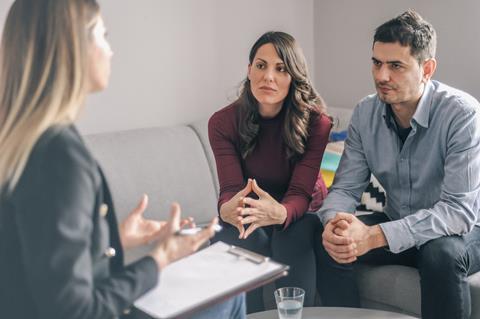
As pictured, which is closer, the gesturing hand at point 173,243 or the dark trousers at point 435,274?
the gesturing hand at point 173,243

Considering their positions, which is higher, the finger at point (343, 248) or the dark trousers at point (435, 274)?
the finger at point (343, 248)

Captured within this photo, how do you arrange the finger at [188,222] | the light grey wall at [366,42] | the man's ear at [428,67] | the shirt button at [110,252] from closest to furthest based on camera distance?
the shirt button at [110,252] < the finger at [188,222] < the man's ear at [428,67] < the light grey wall at [366,42]

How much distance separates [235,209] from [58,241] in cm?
101

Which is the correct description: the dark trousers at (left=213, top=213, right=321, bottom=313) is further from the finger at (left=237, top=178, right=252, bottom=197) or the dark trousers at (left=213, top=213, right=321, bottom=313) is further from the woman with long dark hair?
the finger at (left=237, top=178, right=252, bottom=197)

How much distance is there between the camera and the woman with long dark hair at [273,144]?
204cm

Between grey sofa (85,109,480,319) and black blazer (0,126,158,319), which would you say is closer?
black blazer (0,126,158,319)

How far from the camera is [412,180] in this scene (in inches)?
82.9

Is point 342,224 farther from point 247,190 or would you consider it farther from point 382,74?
point 382,74

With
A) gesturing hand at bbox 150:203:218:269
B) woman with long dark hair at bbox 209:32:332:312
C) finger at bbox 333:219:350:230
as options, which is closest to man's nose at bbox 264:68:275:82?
woman with long dark hair at bbox 209:32:332:312

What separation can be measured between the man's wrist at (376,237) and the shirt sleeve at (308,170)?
237 mm

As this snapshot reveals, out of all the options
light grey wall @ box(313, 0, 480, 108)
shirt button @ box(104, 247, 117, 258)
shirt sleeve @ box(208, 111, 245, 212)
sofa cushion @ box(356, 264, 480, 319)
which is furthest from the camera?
light grey wall @ box(313, 0, 480, 108)

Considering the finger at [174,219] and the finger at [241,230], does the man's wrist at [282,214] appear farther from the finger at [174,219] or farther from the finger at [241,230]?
the finger at [174,219]

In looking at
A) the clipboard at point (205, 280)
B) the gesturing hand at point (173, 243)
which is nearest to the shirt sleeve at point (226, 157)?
the clipboard at point (205, 280)

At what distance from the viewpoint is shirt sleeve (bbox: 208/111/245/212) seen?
216cm
